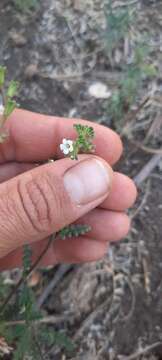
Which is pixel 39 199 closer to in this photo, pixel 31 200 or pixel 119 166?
pixel 31 200

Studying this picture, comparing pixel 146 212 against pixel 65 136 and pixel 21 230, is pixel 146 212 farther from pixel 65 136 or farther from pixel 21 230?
pixel 21 230

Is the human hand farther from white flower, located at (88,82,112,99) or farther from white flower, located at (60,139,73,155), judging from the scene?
white flower, located at (88,82,112,99)

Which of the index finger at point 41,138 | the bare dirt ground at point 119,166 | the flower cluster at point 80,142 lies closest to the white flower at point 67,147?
A: the flower cluster at point 80,142

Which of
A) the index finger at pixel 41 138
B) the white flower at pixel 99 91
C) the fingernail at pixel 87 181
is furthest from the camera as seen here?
the white flower at pixel 99 91

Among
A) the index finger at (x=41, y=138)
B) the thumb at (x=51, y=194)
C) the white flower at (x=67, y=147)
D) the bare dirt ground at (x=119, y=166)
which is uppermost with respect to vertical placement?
the white flower at (x=67, y=147)

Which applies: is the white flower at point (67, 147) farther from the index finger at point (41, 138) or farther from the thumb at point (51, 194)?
the index finger at point (41, 138)

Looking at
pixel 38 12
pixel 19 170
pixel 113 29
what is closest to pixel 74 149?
pixel 19 170

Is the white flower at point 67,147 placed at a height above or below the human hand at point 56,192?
above

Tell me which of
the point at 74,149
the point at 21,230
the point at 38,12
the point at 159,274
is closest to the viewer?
the point at 74,149
